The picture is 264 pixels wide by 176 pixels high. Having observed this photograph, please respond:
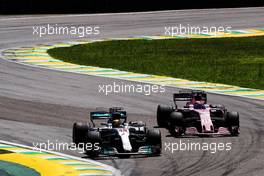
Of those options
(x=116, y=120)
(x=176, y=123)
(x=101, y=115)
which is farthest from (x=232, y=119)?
(x=101, y=115)

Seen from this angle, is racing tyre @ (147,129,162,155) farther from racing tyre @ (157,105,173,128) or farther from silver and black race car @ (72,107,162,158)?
racing tyre @ (157,105,173,128)

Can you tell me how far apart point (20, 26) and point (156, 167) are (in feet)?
117

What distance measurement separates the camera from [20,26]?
52.8 m

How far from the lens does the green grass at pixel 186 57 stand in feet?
114

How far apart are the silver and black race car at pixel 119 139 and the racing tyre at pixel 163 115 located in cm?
262

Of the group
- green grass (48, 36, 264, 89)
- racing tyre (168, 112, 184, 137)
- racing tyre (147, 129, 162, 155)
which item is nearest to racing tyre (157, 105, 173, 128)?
racing tyre (168, 112, 184, 137)

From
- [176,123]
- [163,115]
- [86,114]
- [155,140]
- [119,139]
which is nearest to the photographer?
[155,140]

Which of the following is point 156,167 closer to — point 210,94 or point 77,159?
point 77,159

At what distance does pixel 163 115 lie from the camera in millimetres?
23500

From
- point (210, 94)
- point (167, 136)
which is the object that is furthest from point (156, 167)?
point (210, 94)

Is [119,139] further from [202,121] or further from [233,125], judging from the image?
[233,125]

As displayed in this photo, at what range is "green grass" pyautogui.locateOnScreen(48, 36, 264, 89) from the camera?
1369 inches

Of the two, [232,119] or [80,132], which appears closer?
[80,132]

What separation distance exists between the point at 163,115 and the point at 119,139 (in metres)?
3.56
